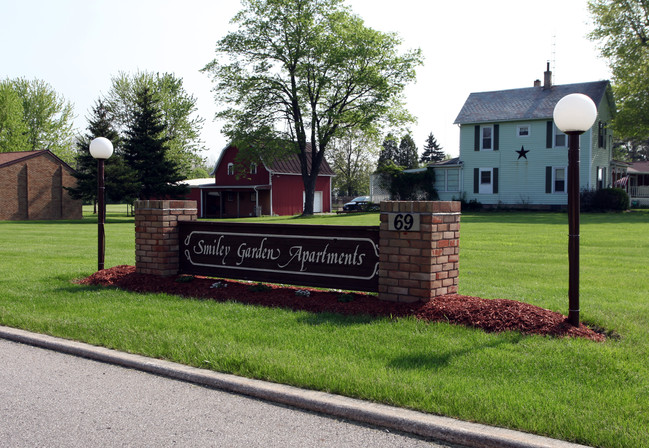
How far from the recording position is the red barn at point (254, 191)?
51.2 m

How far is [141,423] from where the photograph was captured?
409 centimetres

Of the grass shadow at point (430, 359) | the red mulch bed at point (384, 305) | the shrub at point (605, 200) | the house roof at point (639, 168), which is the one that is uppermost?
the house roof at point (639, 168)

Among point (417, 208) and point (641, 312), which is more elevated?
point (417, 208)

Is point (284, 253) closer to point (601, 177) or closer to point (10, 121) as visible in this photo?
point (601, 177)

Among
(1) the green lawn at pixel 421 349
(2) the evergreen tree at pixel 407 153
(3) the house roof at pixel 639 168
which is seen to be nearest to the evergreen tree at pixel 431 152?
(2) the evergreen tree at pixel 407 153

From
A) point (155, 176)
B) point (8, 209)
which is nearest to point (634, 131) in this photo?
point (155, 176)

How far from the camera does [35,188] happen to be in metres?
44.4

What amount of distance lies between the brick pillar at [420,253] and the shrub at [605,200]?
33.2 m

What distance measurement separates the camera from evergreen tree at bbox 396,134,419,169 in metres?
86.0

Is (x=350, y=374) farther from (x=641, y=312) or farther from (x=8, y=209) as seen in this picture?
(x=8, y=209)

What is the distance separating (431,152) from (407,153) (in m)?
8.53

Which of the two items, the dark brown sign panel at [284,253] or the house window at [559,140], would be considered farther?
the house window at [559,140]

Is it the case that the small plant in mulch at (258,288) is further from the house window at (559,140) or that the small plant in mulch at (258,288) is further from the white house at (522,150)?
the house window at (559,140)

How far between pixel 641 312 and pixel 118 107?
6336 centimetres
